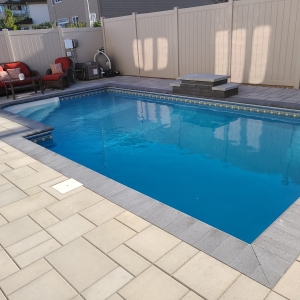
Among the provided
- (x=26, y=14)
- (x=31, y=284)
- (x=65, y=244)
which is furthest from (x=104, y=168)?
(x=26, y=14)

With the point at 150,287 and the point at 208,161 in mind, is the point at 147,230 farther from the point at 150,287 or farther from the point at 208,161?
the point at 208,161

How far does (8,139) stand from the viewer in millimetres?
4691

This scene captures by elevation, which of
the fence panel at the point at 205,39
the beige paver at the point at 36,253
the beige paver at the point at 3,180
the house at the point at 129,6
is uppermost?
the house at the point at 129,6

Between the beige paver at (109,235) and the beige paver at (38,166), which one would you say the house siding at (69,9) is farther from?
the beige paver at (109,235)

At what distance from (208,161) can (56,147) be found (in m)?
2.60

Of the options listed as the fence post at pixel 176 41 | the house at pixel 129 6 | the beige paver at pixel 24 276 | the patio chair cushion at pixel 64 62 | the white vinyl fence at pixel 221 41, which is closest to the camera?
the beige paver at pixel 24 276

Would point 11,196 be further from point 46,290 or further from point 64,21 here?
point 64,21

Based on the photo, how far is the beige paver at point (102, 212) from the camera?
2.49 metres

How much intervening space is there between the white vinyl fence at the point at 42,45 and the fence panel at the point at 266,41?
565 cm

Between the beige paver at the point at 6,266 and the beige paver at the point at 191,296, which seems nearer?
the beige paver at the point at 191,296

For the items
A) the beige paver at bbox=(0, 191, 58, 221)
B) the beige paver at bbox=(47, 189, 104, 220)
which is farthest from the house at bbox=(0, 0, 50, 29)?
the beige paver at bbox=(47, 189, 104, 220)

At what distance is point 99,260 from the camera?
79.8 inches

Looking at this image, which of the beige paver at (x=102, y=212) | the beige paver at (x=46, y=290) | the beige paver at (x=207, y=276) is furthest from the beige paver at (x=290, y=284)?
the beige paver at (x=102, y=212)

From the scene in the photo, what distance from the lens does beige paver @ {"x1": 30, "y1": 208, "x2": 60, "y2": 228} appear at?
2480mm
